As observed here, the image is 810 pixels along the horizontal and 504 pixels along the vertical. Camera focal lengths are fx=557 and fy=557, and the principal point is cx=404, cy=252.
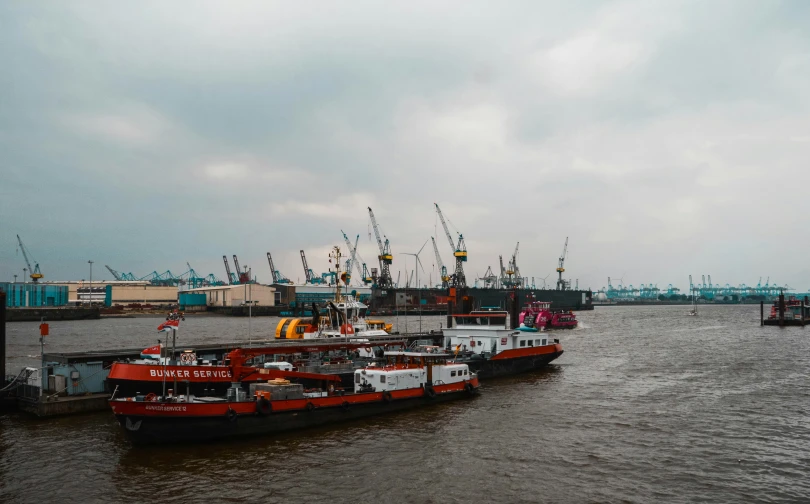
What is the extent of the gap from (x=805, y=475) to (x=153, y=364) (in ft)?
97.4

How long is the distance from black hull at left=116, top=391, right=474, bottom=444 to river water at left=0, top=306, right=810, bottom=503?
0.45m

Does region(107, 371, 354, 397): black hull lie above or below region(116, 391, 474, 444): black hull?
above

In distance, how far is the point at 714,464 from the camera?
23.0 meters

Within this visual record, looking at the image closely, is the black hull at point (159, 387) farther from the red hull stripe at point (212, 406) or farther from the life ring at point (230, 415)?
the life ring at point (230, 415)

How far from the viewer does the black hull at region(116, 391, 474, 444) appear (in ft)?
77.0

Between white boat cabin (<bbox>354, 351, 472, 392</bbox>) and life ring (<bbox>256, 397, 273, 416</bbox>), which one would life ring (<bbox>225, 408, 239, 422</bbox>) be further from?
white boat cabin (<bbox>354, 351, 472, 392</bbox>)

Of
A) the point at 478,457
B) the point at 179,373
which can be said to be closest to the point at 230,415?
the point at 179,373

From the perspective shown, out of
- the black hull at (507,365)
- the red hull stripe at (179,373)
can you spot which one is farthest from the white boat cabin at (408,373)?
the black hull at (507,365)

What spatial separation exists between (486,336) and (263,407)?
1027 inches

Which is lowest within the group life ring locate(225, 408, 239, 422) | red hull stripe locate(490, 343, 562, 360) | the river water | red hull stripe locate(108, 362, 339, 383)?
the river water

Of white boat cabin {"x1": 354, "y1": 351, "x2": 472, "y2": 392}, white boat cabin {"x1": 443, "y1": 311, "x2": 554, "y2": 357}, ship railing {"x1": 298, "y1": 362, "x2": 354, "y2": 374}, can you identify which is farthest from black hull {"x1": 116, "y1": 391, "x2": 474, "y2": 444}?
white boat cabin {"x1": 443, "y1": 311, "x2": 554, "y2": 357}

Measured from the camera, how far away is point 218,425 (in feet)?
79.6

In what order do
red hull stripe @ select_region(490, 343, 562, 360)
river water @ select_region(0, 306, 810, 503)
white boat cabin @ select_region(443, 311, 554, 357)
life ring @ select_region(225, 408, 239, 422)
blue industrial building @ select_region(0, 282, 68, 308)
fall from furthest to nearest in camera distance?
blue industrial building @ select_region(0, 282, 68, 308) → white boat cabin @ select_region(443, 311, 554, 357) → red hull stripe @ select_region(490, 343, 562, 360) → life ring @ select_region(225, 408, 239, 422) → river water @ select_region(0, 306, 810, 503)

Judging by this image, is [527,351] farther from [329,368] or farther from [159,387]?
[159,387]
